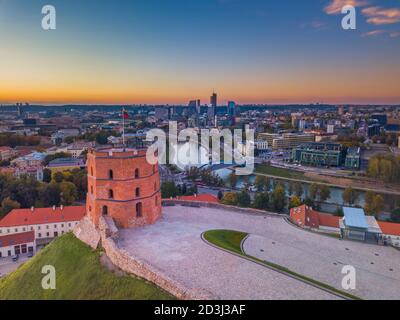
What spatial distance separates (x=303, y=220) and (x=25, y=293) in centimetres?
2299

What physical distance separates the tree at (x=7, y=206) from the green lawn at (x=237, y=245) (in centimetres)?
3067

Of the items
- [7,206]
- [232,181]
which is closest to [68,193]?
[7,206]

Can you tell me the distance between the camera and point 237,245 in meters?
17.1

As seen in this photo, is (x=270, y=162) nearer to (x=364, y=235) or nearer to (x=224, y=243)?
(x=364, y=235)

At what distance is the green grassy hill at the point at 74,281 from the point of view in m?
13.2

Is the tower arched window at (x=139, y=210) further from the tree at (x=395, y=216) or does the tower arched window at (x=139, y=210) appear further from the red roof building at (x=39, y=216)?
the tree at (x=395, y=216)

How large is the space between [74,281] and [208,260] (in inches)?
267

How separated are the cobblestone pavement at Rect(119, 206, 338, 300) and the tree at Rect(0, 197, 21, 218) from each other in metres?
26.4

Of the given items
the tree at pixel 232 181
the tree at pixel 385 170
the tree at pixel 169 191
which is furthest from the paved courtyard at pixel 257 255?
the tree at pixel 385 170

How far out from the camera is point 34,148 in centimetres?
8894

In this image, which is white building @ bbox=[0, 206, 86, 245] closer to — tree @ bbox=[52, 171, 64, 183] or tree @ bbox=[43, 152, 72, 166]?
tree @ bbox=[52, 171, 64, 183]

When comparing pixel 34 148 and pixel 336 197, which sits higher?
pixel 34 148
